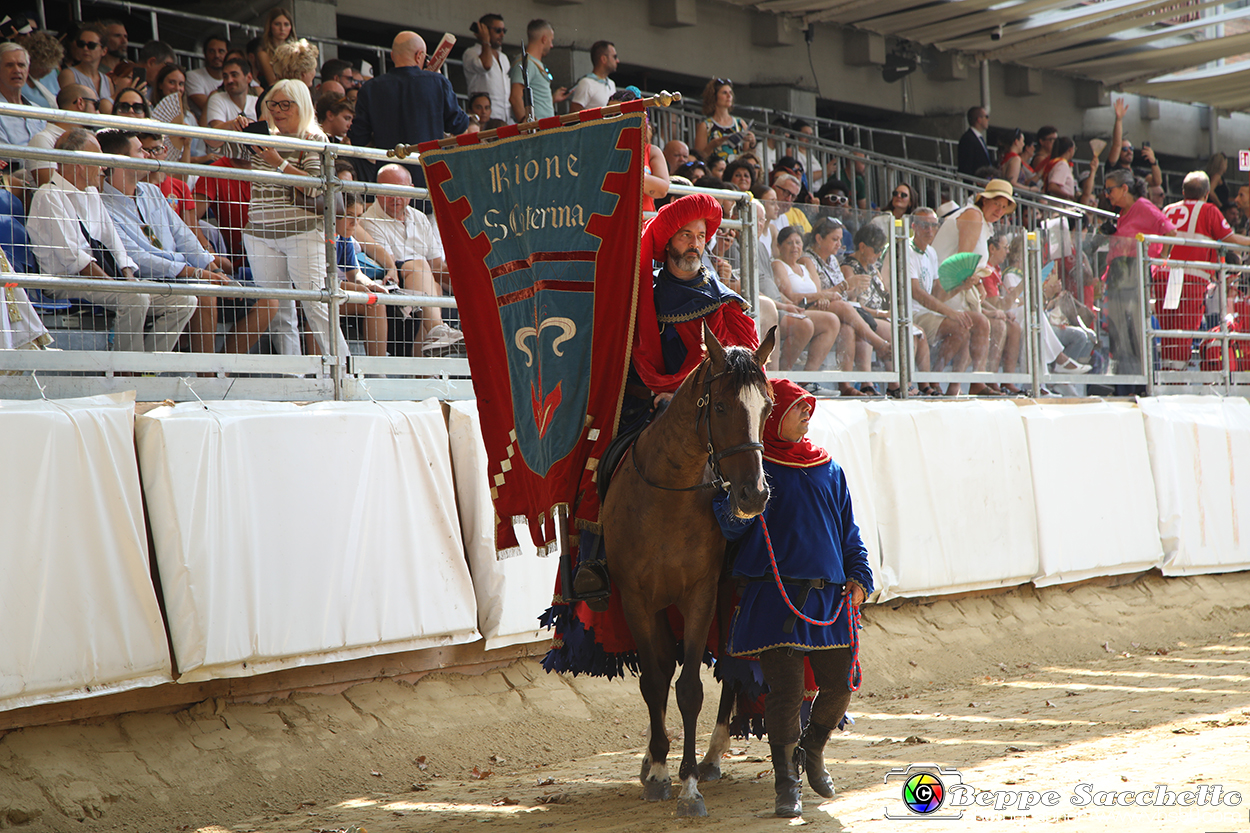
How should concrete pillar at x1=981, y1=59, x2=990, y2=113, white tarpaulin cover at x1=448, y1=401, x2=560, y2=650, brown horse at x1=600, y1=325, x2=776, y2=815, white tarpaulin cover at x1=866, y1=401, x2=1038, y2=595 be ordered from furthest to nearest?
concrete pillar at x1=981, y1=59, x2=990, y2=113 < white tarpaulin cover at x1=866, y1=401, x2=1038, y2=595 < white tarpaulin cover at x1=448, y1=401, x2=560, y2=650 < brown horse at x1=600, y1=325, x2=776, y2=815

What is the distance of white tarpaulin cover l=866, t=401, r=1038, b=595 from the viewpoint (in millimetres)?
8312

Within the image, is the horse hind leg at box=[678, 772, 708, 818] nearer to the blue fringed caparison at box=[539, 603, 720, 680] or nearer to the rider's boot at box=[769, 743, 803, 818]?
the rider's boot at box=[769, 743, 803, 818]

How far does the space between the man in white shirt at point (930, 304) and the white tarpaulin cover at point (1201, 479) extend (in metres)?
2.25

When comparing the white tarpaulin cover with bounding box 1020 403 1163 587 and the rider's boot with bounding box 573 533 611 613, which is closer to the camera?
the rider's boot with bounding box 573 533 611 613

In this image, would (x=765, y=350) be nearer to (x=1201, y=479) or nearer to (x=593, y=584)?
(x=593, y=584)

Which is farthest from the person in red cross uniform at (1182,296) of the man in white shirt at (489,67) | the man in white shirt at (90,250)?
the man in white shirt at (90,250)

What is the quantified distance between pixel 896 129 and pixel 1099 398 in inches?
399

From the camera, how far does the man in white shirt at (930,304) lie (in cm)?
876

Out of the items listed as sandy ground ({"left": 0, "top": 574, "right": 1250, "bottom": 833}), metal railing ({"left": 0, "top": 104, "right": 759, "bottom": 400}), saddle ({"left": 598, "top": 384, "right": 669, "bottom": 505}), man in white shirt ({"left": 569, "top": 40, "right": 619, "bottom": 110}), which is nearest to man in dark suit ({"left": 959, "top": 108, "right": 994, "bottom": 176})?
man in white shirt ({"left": 569, "top": 40, "right": 619, "bottom": 110})

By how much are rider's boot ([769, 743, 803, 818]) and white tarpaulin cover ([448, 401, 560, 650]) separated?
1.96 m

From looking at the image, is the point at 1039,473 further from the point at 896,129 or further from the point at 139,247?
the point at 896,129

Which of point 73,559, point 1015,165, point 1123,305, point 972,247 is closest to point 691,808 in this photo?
point 73,559

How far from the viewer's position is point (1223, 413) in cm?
1077

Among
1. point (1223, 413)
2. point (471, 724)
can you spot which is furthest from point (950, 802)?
point (1223, 413)
